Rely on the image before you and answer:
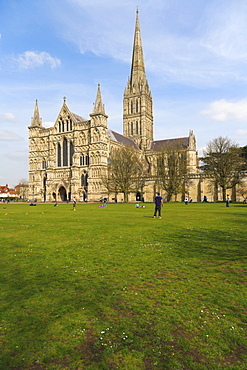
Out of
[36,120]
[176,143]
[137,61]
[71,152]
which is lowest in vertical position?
[71,152]

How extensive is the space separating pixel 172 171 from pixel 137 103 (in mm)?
43109

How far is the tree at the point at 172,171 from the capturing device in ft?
172

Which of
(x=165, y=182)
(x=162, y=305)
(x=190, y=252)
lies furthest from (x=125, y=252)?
(x=165, y=182)

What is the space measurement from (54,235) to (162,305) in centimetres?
822

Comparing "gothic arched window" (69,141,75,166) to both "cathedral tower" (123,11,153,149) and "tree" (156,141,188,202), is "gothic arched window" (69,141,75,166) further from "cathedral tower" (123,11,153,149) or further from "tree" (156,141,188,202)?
"cathedral tower" (123,11,153,149)

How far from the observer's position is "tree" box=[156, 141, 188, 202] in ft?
172

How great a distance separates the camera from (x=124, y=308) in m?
4.63

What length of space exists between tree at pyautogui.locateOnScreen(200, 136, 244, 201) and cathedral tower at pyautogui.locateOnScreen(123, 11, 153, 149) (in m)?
35.3

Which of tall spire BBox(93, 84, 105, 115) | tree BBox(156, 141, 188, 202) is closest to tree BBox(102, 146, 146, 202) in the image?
tree BBox(156, 141, 188, 202)

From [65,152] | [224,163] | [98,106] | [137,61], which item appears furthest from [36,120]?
[224,163]

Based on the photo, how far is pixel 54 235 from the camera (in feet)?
39.0

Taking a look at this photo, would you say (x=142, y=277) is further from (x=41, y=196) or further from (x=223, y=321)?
(x=41, y=196)

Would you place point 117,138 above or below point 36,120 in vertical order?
below

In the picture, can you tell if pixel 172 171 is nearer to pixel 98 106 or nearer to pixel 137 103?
pixel 98 106
